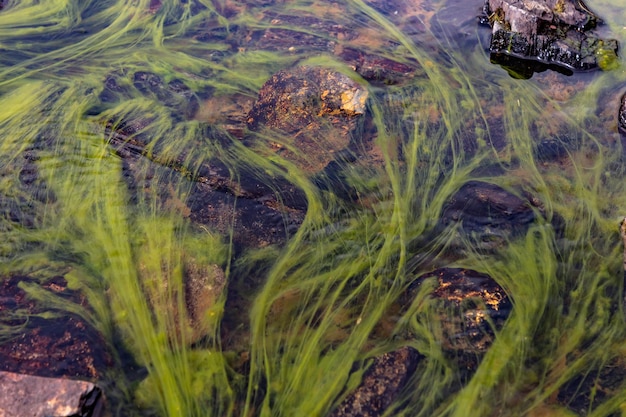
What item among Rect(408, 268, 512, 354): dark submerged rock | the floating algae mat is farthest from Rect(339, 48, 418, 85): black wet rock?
Rect(408, 268, 512, 354): dark submerged rock

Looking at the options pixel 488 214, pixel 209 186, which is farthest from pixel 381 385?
pixel 209 186

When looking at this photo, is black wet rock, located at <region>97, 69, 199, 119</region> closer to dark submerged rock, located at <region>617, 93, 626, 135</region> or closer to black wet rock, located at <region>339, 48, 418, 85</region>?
black wet rock, located at <region>339, 48, 418, 85</region>

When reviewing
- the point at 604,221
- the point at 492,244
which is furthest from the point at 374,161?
the point at 604,221

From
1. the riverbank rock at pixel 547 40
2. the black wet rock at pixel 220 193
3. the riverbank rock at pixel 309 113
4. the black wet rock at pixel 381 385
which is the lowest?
the black wet rock at pixel 381 385

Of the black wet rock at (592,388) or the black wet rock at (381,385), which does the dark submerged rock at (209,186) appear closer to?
the black wet rock at (381,385)

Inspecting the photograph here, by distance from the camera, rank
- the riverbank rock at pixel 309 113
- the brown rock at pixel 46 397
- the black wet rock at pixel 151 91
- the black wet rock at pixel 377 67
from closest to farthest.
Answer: the brown rock at pixel 46 397, the riverbank rock at pixel 309 113, the black wet rock at pixel 151 91, the black wet rock at pixel 377 67

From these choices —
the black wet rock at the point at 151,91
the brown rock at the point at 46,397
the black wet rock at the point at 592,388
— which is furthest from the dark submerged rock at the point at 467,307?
the black wet rock at the point at 151,91
